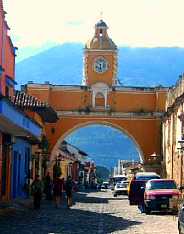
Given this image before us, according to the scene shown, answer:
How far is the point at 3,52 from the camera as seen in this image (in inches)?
1065

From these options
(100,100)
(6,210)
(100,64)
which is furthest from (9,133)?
(100,64)

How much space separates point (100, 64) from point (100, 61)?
0.44 m

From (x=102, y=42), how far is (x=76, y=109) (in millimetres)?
6930

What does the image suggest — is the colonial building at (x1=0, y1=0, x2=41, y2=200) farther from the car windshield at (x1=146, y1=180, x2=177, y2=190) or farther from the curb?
the car windshield at (x1=146, y1=180, x2=177, y2=190)

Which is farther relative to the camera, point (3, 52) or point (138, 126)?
point (138, 126)

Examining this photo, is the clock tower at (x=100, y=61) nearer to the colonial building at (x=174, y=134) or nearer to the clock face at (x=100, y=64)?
the clock face at (x=100, y=64)

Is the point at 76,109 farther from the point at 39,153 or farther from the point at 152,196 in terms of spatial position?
the point at 152,196

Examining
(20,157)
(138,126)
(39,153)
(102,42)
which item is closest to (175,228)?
(20,157)

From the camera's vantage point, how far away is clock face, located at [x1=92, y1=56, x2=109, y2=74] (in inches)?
2189

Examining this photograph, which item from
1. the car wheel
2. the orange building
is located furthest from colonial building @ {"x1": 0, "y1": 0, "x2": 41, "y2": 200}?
the orange building

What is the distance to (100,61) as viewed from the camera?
184 feet

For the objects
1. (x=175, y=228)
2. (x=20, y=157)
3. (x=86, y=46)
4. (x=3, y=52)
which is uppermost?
(x=86, y=46)

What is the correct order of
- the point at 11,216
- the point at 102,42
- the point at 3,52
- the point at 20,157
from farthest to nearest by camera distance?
the point at 102,42
the point at 20,157
the point at 3,52
the point at 11,216

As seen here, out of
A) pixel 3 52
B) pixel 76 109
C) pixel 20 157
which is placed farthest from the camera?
pixel 76 109
